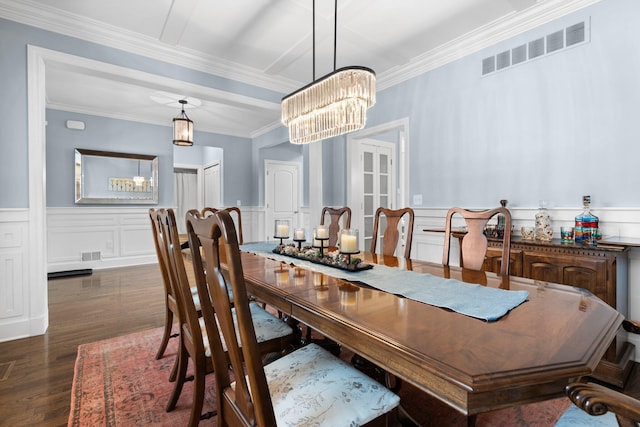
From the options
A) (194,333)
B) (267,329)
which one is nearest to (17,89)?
(194,333)

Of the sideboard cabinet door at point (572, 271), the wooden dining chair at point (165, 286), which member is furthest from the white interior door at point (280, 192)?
the sideboard cabinet door at point (572, 271)

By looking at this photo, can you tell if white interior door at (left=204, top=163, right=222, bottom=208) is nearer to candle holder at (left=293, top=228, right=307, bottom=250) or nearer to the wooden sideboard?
candle holder at (left=293, top=228, right=307, bottom=250)

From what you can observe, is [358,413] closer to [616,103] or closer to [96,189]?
[616,103]

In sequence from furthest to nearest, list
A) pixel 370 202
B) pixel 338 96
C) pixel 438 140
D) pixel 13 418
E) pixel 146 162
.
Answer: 1. pixel 146 162
2. pixel 370 202
3. pixel 438 140
4. pixel 338 96
5. pixel 13 418

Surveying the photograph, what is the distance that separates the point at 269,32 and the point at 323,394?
3129 mm

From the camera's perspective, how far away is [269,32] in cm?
303

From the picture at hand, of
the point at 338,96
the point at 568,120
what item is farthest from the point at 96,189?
the point at 568,120

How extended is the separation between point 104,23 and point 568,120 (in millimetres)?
4100

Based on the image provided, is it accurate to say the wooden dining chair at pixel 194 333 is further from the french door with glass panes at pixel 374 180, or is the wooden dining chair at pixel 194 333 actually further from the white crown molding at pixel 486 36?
the french door with glass panes at pixel 374 180

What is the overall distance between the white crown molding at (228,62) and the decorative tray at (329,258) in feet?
8.41

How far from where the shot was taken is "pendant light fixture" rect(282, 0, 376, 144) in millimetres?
2010

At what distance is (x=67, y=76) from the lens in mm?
3902

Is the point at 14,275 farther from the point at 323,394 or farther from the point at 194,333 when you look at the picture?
the point at 323,394

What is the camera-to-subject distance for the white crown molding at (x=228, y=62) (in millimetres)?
2584
